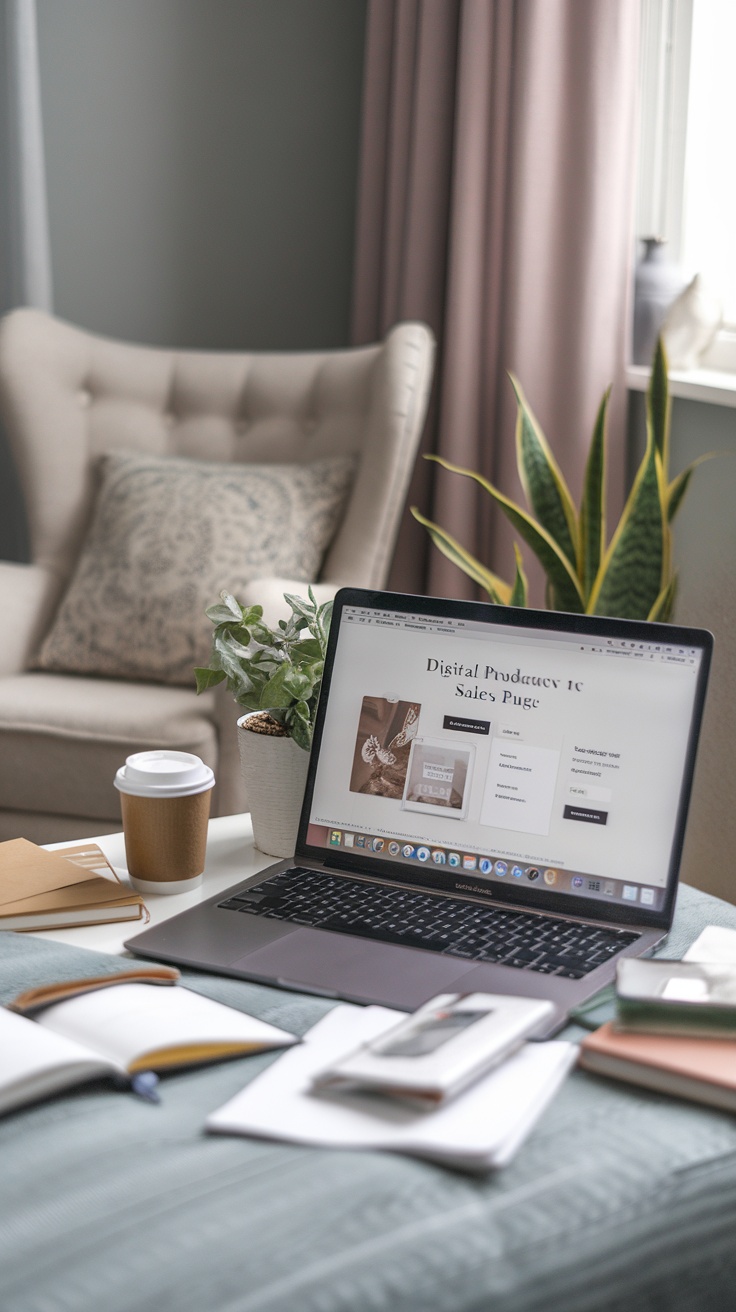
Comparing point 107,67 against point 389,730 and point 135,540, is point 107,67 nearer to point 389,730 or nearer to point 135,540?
point 135,540

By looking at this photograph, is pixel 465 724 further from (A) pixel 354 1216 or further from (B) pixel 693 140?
(B) pixel 693 140

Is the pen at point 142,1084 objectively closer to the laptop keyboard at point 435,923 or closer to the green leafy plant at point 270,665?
the laptop keyboard at point 435,923

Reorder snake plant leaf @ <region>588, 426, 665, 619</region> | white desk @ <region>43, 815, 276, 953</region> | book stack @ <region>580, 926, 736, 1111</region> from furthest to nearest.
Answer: snake plant leaf @ <region>588, 426, 665, 619</region> < white desk @ <region>43, 815, 276, 953</region> < book stack @ <region>580, 926, 736, 1111</region>

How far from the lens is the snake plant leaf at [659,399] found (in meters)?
1.75

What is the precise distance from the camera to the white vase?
1.18 m

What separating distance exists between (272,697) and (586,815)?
322 mm

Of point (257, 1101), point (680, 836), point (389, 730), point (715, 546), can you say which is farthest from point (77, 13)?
point (257, 1101)

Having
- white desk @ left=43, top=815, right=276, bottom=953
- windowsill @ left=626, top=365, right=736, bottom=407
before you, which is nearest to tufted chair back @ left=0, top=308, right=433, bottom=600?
windowsill @ left=626, top=365, right=736, bottom=407

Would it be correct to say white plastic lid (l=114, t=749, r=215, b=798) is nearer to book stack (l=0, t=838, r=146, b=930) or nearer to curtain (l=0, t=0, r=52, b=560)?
book stack (l=0, t=838, r=146, b=930)

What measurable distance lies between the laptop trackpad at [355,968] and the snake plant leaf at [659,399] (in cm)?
103

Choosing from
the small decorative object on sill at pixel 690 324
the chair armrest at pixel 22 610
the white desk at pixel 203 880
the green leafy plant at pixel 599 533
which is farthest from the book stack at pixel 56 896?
the small decorative object on sill at pixel 690 324

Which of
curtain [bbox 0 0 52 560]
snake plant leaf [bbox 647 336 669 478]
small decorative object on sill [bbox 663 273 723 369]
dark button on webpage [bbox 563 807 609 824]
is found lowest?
dark button on webpage [bbox 563 807 609 824]

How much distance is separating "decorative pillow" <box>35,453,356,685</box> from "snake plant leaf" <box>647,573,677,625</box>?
78 centimetres

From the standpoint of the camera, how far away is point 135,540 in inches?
89.0
